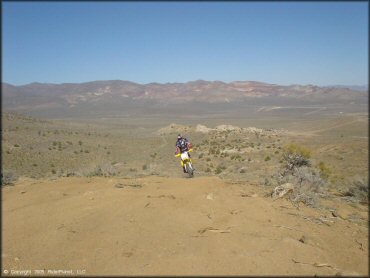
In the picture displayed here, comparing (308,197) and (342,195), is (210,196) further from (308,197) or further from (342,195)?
(342,195)

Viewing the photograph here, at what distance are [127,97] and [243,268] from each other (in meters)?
154

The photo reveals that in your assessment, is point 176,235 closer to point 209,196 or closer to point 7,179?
point 209,196

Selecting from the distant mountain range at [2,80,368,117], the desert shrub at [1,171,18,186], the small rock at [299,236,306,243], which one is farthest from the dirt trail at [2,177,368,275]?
the distant mountain range at [2,80,368,117]

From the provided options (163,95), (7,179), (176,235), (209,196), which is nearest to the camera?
(176,235)

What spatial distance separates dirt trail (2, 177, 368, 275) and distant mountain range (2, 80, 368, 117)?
113932mm

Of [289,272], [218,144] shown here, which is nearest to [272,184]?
[289,272]

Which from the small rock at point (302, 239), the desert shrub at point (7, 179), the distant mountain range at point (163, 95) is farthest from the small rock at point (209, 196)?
the distant mountain range at point (163, 95)

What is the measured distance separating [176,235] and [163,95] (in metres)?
153

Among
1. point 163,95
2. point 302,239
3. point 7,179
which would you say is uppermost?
point 163,95

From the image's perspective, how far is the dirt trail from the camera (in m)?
5.29

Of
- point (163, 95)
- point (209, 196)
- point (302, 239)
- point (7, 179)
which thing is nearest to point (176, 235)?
point (302, 239)

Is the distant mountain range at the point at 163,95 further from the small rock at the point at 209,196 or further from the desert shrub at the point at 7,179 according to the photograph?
the small rock at the point at 209,196

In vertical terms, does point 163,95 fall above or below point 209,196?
above

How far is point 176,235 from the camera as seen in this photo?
6184 mm
